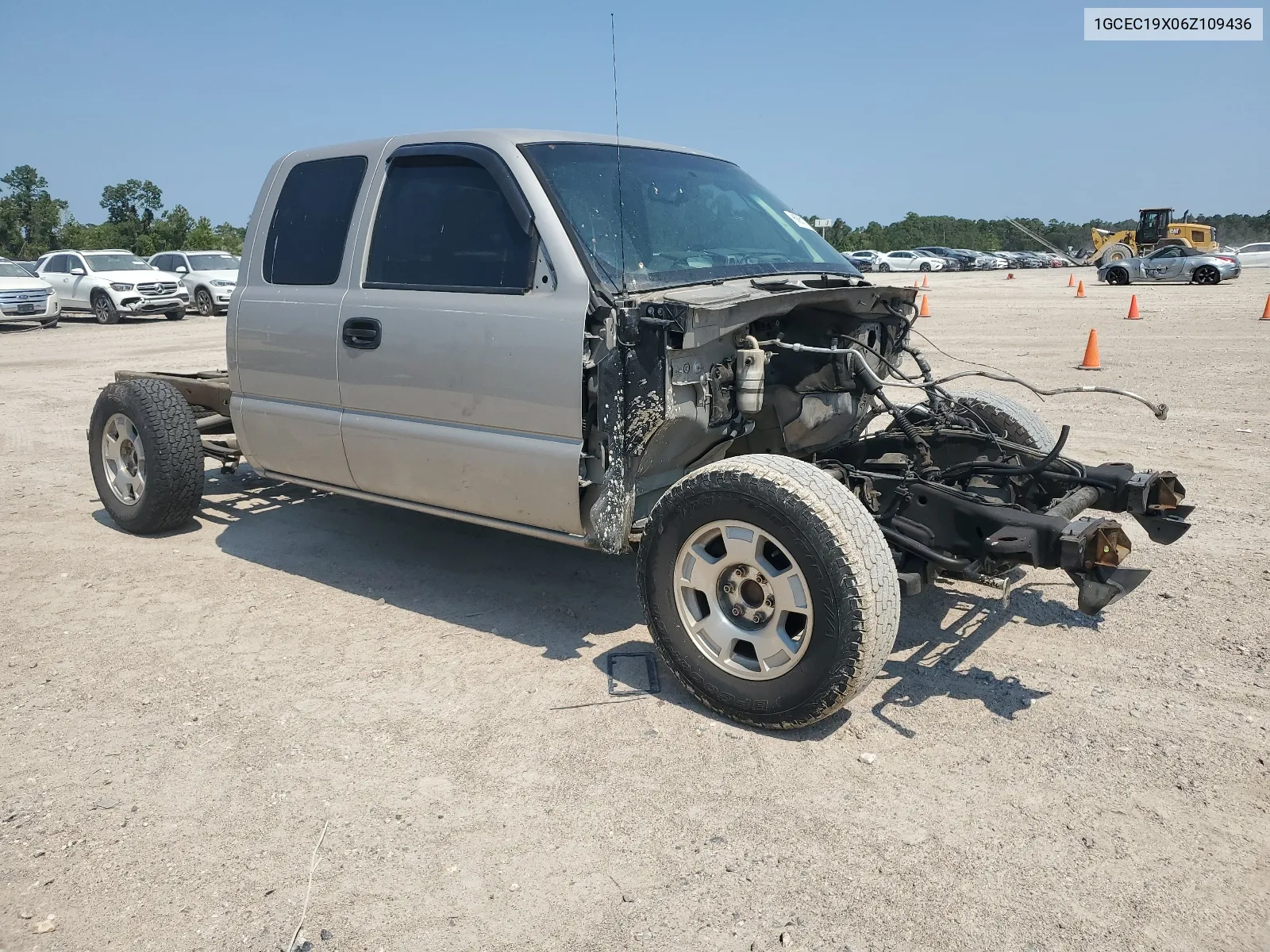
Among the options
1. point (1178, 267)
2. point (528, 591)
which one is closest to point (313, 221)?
point (528, 591)

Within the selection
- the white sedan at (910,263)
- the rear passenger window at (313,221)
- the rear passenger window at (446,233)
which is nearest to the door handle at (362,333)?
the rear passenger window at (446,233)

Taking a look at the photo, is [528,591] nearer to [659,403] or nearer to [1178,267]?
[659,403]

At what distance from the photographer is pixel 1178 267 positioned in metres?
31.7

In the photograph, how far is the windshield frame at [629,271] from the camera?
3871 mm

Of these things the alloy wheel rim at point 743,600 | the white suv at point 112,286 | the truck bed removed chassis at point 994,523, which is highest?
the white suv at point 112,286

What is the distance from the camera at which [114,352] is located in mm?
17609

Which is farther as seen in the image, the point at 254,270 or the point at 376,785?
the point at 254,270

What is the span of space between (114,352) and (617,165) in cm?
1613

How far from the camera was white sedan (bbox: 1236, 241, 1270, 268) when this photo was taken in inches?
1561

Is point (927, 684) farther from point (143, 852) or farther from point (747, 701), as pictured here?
point (143, 852)

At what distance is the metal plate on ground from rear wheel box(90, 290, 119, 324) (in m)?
25.1

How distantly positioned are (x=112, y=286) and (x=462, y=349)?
80.6 feet

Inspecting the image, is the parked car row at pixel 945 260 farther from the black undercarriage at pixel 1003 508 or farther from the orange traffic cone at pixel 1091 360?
the black undercarriage at pixel 1003 508

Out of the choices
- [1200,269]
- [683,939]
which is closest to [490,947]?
[683,939]
